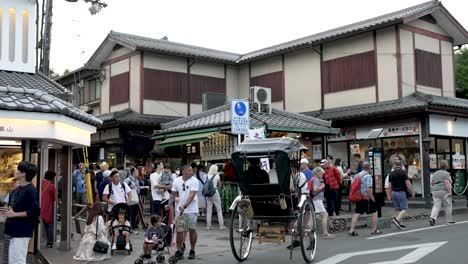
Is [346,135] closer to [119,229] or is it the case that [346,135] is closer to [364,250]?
[364,250]

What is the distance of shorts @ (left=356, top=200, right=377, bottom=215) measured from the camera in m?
→ 13.7

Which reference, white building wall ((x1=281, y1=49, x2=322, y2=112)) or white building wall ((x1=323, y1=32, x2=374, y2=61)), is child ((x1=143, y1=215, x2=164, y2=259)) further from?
white building wall ((x1=281, y1=49, x2=322, y2=112))

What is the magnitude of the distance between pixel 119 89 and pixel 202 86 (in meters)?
4.45

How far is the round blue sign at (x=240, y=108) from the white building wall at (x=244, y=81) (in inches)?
555

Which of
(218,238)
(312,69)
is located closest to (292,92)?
(312,69)

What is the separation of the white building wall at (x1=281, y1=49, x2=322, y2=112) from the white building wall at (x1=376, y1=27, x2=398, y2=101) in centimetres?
329

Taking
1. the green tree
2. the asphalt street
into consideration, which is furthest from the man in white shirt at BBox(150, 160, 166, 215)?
the green tree

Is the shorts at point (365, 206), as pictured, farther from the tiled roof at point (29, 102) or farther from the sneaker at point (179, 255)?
the tiled roof at point (29, 102)

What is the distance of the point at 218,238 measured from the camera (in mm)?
13547

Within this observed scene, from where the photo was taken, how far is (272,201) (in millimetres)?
9953

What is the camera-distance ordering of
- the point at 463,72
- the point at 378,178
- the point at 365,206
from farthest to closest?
the point at 463,72 → the point at 378,178 → the point at 365,206

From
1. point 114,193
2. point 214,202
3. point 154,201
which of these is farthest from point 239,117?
point 114,193

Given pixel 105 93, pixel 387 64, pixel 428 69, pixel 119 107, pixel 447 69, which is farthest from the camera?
pixel 105 93

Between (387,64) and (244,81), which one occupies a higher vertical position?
(244,81)
